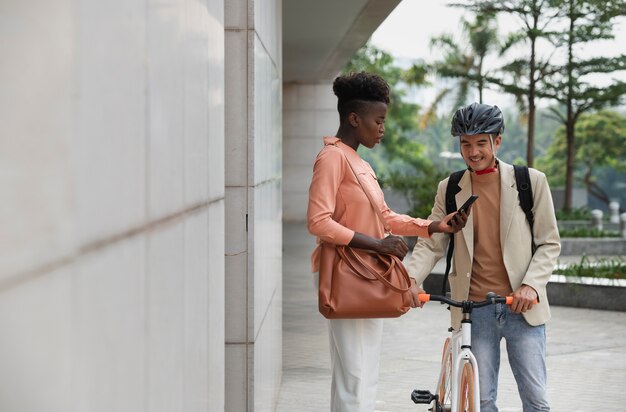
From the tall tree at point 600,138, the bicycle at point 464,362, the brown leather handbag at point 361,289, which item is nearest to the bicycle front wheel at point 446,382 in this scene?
the bicycle at point 464,362

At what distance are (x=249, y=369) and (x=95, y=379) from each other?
400 centimetres

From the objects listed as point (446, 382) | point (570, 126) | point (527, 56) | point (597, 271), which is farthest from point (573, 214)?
point (446, 382)

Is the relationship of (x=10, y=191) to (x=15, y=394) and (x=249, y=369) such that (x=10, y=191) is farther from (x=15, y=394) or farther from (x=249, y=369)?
(x=249, y=369)

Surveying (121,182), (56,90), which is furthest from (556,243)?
(56,90)

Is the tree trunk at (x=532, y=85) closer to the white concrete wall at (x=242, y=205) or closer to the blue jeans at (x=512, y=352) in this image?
the white concrete wall at (x=242, y=205)

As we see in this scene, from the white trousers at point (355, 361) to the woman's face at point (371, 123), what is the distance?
681mm

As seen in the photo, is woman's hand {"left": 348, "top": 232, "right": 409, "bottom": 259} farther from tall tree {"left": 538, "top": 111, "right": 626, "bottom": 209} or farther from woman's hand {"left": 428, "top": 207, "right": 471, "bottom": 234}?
tall tree {"left": 538, "top": 111, "right": 626, "bottom": 209}

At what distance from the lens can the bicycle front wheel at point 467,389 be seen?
4.67 m

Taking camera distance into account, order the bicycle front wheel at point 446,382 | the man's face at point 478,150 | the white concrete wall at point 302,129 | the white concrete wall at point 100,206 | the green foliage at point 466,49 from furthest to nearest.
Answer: the green foliage at point 466,49 → the white concrete wall at point 302,129 → the bicycle front wheel at point 446,382 → the man's face at point 478,150 → the white concrete wall at point 100,206

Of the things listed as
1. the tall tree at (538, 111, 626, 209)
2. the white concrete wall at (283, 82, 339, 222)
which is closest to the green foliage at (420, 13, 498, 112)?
the white concrete wall at (283, 82, 339, 222)

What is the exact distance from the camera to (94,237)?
200 cm

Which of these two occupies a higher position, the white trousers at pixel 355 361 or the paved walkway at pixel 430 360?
the white trousers at pixel 355 361

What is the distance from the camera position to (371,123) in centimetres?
508

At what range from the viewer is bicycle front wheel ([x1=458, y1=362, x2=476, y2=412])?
15.3 ft
